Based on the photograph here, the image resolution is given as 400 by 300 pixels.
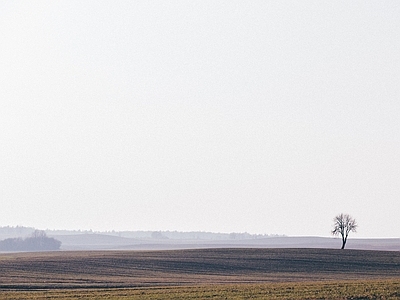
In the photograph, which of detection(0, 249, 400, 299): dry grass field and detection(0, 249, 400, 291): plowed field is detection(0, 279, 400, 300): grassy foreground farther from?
detection(0, 249, 400, 291): plowed field

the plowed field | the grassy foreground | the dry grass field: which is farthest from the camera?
the plowed field

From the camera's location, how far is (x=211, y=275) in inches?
2815

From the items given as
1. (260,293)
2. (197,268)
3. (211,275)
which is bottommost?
(211,275)

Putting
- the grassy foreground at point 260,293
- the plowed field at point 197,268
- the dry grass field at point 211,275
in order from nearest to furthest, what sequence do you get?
the grassy foreground at point 260,293, the dry grass field at point 211,275, the plowed field at point 197,268

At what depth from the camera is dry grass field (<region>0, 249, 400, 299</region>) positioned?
43344 mm

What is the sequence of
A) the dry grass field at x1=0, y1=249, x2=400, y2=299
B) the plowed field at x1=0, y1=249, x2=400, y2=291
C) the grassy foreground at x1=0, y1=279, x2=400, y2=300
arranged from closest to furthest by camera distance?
the grassy foreground at x1=0, y1=279, x2=400, y2=300
the dry grass field at x1=0, y1=249, x2=400, y2=299
the plowed field at x1=0, y1=249, x2=400, y2=291

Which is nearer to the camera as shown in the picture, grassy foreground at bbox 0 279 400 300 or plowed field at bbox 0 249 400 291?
grassy foreground at bbox 0 279 400 300

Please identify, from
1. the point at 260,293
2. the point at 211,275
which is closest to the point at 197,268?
the point at 211,275

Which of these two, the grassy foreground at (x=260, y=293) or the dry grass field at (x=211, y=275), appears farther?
the dry grass field at (x=211, y=275)

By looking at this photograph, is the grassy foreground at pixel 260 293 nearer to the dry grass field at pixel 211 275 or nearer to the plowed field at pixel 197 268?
the dry grass field at pixel 211 275

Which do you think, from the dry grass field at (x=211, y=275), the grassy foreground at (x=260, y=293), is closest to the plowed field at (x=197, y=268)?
the dry grass field at (x=211, y=275)

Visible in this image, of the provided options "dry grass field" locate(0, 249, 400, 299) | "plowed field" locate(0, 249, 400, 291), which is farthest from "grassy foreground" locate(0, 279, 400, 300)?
"plowed field" locate(0, 249, 400, 291)

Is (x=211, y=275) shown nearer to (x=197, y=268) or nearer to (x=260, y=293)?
(x=197, y=268)

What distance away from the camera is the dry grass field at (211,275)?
43.3 metres
